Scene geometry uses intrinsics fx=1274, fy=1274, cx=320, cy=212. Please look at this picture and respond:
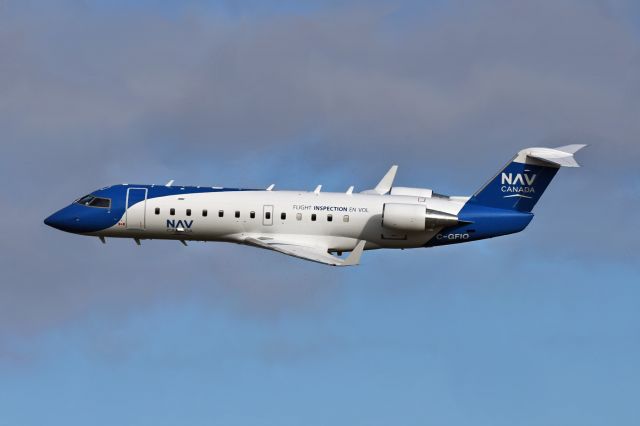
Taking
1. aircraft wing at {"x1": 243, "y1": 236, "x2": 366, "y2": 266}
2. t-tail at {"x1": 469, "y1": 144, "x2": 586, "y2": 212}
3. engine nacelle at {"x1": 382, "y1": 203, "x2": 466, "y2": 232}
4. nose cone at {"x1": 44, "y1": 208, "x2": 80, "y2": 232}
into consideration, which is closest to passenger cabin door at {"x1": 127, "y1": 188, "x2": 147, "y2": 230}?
nose cone at {"x1": 44, "y1": 208, "x2": 80, "y2": 232}

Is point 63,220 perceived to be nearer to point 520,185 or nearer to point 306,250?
point 306,250

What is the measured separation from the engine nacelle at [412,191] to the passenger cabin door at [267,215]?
6428mm

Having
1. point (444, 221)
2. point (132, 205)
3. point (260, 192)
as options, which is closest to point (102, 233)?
point (132, 205)

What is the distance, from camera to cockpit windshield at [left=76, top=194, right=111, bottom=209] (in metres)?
63.0

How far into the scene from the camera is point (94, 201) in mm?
63469

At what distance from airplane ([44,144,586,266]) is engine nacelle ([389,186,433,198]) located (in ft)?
0.20

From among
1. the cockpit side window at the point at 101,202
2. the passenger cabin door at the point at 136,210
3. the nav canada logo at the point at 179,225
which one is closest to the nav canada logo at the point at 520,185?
the nav canada logo at the point at 179,225

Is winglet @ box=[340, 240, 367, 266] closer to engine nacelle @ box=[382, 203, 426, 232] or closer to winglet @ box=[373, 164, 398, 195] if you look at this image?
engine nacelle @ box=[382, 203, 426, 232]

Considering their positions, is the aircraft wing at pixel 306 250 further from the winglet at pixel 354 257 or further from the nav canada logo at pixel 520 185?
the nav canada logo at pixel 520 185

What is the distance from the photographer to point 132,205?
205 ft

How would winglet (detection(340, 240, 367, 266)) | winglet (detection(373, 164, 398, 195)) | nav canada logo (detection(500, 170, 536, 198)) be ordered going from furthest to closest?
winglet (detection(373, 164, 398, 195)) → nav canada logo (detection(500, 170, 536, 198)) → winglet (detection(340, 240, 367, 266))

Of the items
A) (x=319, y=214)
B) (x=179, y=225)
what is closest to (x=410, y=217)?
(x=319, y=214)

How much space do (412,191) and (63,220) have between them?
17.6 meters

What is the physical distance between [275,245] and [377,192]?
694 cm
